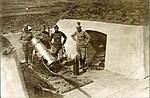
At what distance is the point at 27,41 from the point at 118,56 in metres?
1.51

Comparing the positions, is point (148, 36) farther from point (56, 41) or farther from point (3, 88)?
point (3, 88)

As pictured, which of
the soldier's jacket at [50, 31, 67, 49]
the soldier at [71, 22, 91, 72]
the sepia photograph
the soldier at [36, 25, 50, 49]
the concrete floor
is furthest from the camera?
the soldier at [71, 22, 91, 72]

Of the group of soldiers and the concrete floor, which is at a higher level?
the group of soldiers

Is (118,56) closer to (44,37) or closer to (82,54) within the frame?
(82,54)

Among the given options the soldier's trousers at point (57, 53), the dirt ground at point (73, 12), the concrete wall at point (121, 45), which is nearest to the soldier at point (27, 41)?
the dirt ground at point (73, 12)

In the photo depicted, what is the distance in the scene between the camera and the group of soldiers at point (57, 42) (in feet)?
16.3

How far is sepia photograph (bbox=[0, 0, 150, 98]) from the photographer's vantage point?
3971 mm

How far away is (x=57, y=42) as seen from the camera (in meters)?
5.23

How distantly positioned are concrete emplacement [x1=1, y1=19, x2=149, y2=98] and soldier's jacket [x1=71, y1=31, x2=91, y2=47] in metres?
0.11

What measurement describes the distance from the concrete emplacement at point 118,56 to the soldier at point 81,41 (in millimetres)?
112

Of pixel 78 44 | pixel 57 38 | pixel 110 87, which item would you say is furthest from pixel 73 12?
pixel 110 87

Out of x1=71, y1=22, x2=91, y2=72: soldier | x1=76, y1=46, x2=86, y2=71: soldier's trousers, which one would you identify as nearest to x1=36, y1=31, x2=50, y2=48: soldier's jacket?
x1=71, y1=22, x2=91, y2=72: soldier

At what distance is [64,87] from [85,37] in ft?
4.36

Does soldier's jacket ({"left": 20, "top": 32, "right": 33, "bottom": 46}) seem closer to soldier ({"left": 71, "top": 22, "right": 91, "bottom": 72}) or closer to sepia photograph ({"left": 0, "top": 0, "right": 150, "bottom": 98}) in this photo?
sepia photograph ({"left": 0, "top": 0, "right": 150, "bottom": 98})
